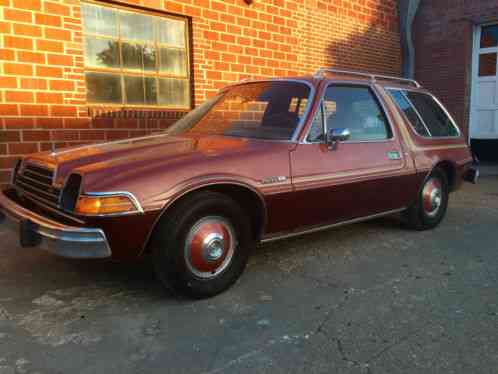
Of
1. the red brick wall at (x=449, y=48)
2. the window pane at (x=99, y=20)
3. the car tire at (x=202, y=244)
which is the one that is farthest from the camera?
the red brick wall at (x=449, y=48)

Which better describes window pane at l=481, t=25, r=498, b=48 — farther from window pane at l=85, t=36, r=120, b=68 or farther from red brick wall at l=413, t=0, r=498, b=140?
window pane at l=85, t=36, r=120, b=68

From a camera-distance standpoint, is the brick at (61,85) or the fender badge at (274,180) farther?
the brick at (61,85)

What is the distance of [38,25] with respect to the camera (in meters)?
5.61

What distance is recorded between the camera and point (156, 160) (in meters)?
3.10

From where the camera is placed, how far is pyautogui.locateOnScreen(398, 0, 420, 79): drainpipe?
11.2 metres

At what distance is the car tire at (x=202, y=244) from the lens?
301 centimetres

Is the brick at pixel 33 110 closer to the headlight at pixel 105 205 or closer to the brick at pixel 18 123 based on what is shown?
the brick at pixel 18 123

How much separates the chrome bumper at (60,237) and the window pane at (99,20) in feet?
12.6

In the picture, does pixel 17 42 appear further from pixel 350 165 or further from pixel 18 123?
pixel 350 165

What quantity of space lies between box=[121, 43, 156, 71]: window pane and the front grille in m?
3.36

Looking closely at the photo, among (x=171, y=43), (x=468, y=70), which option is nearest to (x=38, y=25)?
(x=171, y=43)

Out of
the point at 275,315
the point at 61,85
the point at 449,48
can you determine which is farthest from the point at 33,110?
the point at 449,48

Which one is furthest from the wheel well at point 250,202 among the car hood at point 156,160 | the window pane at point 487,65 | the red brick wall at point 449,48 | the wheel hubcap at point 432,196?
the window pane at point 487,65

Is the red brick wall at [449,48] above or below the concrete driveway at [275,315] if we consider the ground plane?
above
